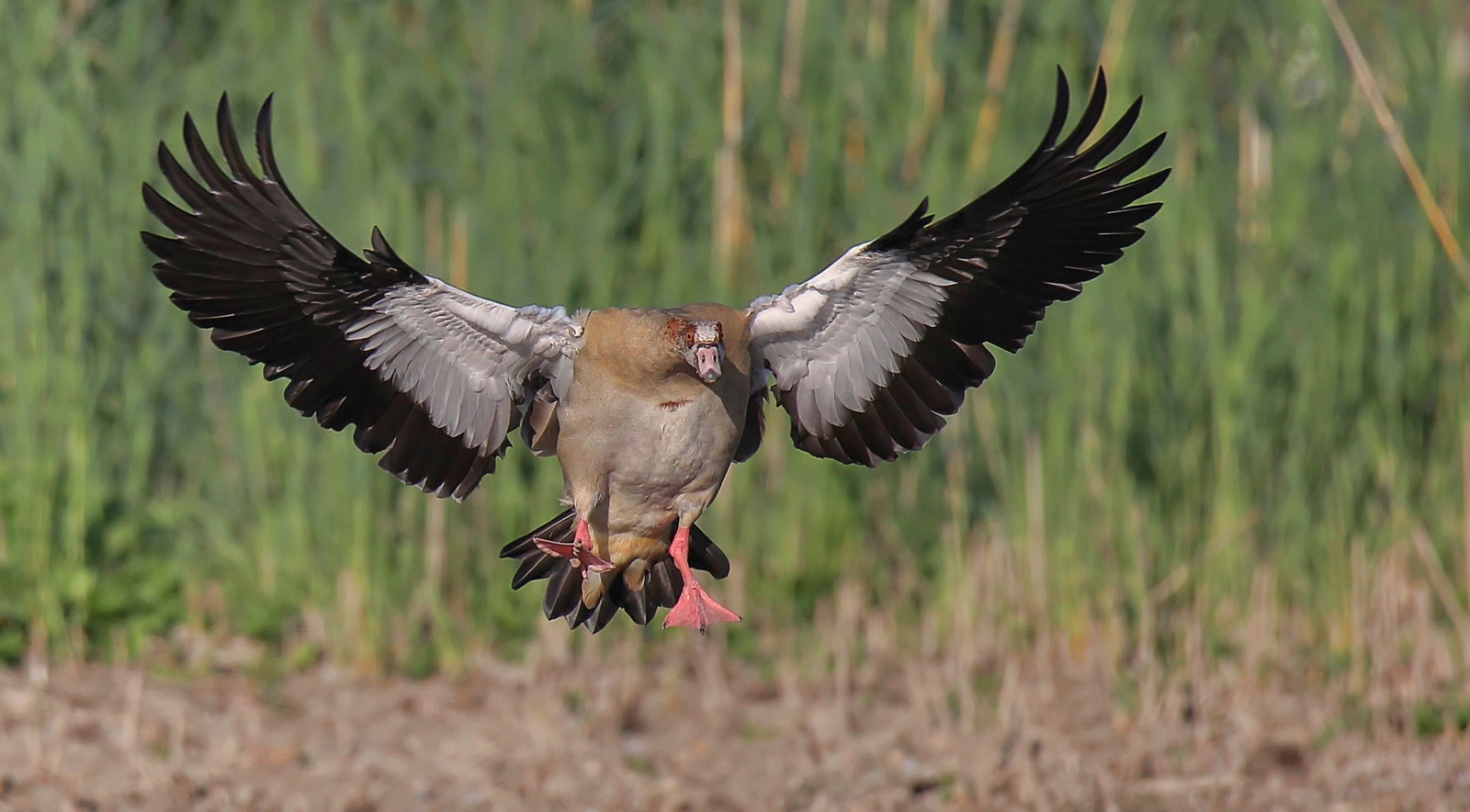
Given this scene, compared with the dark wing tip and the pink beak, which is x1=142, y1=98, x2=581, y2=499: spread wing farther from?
the dark wing tip

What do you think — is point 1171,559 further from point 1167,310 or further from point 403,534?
point 403,534

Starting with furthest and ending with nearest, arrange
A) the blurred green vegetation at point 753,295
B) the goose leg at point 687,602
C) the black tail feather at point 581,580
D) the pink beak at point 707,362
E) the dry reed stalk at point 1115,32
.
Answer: the dry reed stalk at point 1115,32, the blurred green vegetation at point 753,295, the black tail feather at point 581,580, the goose leg at point 687,602, the pink beak at point 707,362

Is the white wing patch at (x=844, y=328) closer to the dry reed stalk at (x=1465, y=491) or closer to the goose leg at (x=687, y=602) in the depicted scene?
the goose leg at (x=687, y=602)

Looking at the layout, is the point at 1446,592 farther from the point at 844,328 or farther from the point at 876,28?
the point at 876,28

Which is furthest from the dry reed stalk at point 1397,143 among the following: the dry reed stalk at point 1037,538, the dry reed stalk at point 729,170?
the dry reed stalk at point 729,170

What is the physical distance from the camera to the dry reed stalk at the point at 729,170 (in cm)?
654

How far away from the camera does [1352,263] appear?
6.34 metres

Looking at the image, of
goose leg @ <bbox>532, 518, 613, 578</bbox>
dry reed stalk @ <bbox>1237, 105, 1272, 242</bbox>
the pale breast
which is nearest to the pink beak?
the pale breast

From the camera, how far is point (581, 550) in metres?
4.49

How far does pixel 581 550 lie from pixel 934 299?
105 centimetres

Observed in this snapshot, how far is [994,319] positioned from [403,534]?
254 cm

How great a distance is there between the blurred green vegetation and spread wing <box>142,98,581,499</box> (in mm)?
1441

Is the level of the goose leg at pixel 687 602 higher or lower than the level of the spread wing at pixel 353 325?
lower

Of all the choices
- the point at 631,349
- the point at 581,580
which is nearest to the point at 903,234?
the point at 631,349
